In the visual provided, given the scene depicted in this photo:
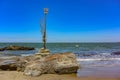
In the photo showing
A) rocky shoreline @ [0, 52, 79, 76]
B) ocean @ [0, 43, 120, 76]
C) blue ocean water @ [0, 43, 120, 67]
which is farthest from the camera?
blue ocean water @ [0, 43, 120, 67]

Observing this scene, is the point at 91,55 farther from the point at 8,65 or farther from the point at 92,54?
the point at 8,65

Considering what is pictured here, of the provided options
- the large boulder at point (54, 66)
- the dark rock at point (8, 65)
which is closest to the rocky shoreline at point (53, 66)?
the large boulder at point (54, 66)

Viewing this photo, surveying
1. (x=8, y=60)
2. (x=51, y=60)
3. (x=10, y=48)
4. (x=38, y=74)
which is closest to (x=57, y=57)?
(x=51, y=60)

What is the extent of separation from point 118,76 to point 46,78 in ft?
10.8

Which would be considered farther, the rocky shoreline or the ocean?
the ocean

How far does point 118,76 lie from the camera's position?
10.8 m

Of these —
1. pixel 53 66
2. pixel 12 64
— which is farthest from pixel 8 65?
pixel 53 66

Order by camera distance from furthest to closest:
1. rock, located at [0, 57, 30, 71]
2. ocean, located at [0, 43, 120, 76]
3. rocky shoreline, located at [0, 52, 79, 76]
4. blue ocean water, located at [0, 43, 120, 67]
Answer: blue ocean water, located at [0, 43, 120, 67]
ocean, located at [0, 43, 120, 76]
rock, located at [0, 57, 30, 71]
rocky shoreline, located at [0, 52, 79, 76]

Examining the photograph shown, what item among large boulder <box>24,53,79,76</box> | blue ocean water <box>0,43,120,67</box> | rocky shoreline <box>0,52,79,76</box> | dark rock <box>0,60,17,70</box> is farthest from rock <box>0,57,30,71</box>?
blue ocean water <box>0,43,120,67</box>

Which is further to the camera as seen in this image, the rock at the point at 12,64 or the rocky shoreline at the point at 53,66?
the rock at the point at 12,64

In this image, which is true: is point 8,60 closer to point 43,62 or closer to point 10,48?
point 43,62

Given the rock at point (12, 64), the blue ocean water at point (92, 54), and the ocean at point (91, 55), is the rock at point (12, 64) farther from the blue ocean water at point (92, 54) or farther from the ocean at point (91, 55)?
the blue ocean water at point (92, 54)

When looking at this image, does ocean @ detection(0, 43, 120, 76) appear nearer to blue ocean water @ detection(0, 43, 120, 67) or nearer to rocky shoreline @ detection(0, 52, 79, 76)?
blue ocean water @ detection(0, 43, 120, 67)

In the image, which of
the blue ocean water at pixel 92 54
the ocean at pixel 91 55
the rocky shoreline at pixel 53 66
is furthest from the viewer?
the blue ocean water at pixel 92 54
